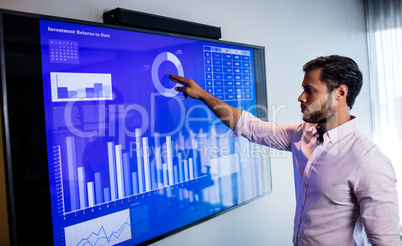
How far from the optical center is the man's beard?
1665mm

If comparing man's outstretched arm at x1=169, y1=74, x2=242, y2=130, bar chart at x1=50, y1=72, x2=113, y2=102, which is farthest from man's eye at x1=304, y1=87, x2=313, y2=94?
bar chart at x1=50, y1=72, x2=113, y2=102

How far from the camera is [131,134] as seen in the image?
161 centimetres

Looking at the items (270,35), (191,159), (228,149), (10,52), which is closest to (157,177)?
(191,159)

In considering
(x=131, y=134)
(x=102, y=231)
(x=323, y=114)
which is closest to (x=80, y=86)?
(x=131, y=134)

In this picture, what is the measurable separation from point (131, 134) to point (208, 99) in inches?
19.4

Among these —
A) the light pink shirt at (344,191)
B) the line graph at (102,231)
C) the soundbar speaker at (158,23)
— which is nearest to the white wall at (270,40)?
the soundbar speaker at (158,23)

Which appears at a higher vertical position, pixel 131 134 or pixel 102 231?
pixel 131 134

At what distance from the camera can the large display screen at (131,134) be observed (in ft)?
4.42

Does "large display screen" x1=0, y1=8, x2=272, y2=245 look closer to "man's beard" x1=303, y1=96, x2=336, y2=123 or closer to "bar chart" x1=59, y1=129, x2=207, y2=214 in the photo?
"bar chart" x1=59, y1=129, x2=207, y2=214

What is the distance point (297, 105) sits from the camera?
294 cm

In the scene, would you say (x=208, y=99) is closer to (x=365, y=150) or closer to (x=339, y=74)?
(x=339, y=74)

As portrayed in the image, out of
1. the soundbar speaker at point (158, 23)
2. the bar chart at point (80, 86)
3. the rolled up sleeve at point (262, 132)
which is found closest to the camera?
the bar chart at point (80, 86)

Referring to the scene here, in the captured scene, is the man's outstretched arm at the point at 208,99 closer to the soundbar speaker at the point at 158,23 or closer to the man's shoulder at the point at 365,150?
the soundbar speaker at the point at 158,23

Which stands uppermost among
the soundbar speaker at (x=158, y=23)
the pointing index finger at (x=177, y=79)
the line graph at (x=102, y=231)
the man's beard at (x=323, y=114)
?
the soundbar speaker at (x=158, y=23)
